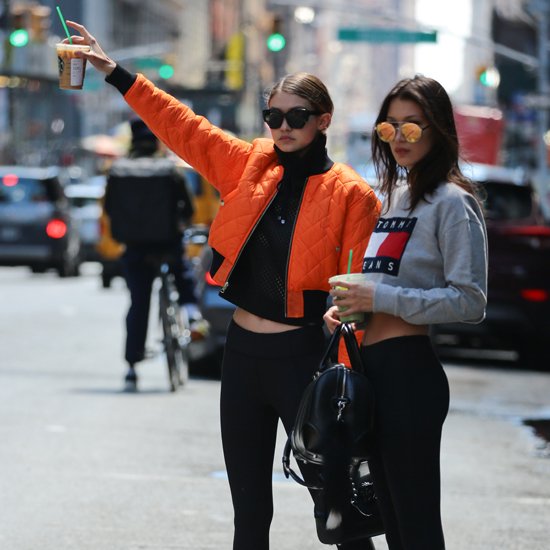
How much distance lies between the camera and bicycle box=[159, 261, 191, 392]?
12.1 meters

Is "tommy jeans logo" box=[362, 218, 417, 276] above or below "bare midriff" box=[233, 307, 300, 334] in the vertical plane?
above

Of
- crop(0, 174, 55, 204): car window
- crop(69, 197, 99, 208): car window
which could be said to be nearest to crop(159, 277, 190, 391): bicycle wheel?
crop(0, 174, 55, 204): car window

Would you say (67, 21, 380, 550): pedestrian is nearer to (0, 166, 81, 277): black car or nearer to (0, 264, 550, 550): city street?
(0, 264, 550, 550): city street

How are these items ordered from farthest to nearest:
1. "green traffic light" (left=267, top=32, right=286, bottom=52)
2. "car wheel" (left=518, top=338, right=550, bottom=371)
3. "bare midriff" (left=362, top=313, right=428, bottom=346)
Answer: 1. "green traffic light" (left=267, top=32, right=286, bottom=52)
2. "car wheel" (left=518, top=338, right=550, bottom=371)
3. "bare midriff" (left=362, top=313, right=428, bottom=346)

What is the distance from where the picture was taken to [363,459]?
4527mm

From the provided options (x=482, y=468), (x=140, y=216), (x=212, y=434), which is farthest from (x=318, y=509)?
(x=140, y=216)

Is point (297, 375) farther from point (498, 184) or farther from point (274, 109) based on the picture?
point (498, 184)

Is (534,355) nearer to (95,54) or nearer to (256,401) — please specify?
(256,401)

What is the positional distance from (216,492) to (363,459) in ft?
11.7

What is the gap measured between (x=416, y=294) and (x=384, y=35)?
118 ft

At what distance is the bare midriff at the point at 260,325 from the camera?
5.12 metres

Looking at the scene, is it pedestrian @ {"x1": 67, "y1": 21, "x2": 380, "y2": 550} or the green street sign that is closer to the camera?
pedestrian @ {"x1": 67, "y1": 21, "x2": 380, "y2": 550}

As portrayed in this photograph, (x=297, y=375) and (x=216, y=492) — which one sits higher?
(x=297, y=375)

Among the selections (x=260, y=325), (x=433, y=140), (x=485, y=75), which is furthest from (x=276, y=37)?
(x=433, y=140)
